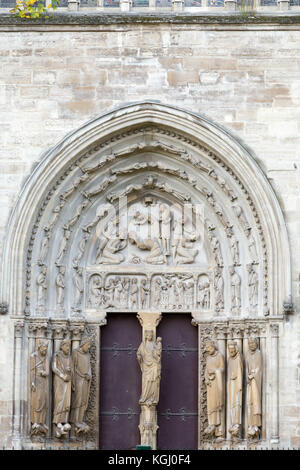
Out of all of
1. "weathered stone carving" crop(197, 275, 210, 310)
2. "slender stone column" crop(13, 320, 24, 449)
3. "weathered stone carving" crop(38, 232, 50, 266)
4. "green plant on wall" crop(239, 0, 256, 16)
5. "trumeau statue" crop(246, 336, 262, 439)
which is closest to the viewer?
"slender stone column" crop(13, 320, 24, 449)

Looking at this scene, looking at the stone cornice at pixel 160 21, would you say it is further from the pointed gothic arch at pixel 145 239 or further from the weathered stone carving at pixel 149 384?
the weathered stone carving at pixel 149 384

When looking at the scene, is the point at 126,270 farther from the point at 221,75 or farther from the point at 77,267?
the point at 221,75

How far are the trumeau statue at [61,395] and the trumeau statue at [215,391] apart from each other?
6.42 ft

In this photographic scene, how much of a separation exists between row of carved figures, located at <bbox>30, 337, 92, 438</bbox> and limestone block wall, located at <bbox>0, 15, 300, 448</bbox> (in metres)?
1.96

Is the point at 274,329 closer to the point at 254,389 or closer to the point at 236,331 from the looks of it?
the point at 236,331

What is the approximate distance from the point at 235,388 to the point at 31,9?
6.01 m

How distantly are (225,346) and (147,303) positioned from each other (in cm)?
129

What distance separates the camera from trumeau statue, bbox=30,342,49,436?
2564 cm

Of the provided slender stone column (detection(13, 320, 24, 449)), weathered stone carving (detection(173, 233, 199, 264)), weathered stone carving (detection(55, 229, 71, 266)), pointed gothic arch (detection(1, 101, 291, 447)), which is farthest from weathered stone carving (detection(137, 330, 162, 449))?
slender stone column (detection(13, 320, 24, 449))

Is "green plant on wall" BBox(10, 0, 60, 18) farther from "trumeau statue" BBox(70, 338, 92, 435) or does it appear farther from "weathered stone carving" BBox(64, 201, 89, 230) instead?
"trumeau statue" BBox(70, 338, 92, 435)

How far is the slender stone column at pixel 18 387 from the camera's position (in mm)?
25469

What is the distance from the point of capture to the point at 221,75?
26031 mm

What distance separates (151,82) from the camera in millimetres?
26062
